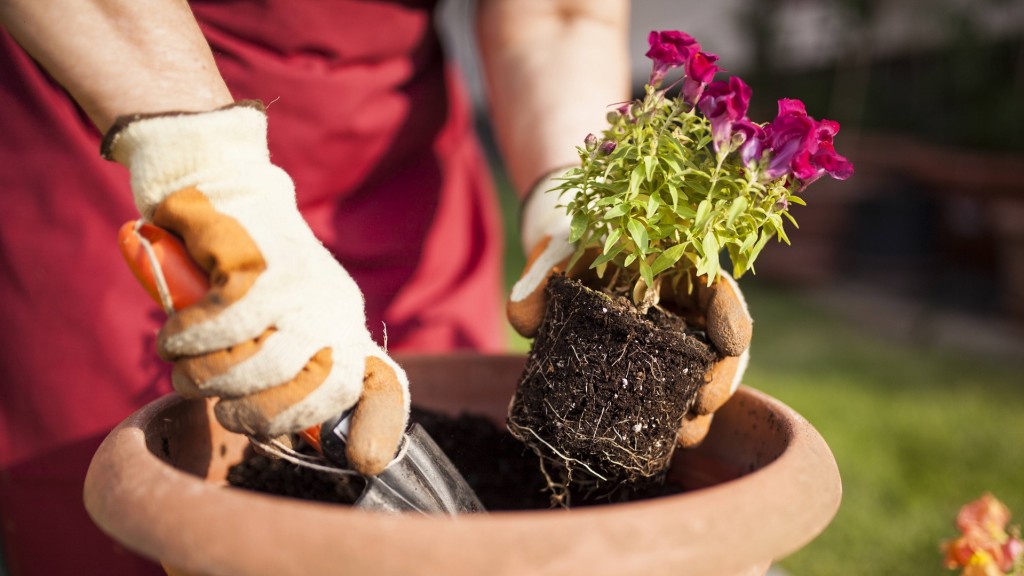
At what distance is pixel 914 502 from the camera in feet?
10.1

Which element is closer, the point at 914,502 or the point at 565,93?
the point at 565,93

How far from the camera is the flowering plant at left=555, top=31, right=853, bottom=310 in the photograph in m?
1.13

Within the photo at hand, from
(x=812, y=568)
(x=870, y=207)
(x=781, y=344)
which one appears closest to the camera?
(x=812, y=568)

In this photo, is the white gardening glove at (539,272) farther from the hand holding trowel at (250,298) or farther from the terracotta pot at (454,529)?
the terracotta pot at (454,529)

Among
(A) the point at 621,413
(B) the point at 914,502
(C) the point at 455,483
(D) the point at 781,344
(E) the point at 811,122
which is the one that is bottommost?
(D) the point at 781,344

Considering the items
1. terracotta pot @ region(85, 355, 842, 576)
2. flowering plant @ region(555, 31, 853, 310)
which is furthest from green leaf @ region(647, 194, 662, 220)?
terracotta pot @ region(85, 355, 842, 576)

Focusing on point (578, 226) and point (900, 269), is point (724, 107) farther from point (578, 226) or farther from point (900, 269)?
point (900, 269)

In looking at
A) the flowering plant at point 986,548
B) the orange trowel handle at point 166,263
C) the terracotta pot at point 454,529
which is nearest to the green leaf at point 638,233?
the terracotta pot at point 454,529

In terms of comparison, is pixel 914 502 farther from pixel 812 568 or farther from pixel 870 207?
pixel 870 207

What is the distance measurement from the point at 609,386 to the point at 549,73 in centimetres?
92

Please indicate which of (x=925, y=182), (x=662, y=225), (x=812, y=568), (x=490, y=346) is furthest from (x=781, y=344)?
(x=662, y=225)

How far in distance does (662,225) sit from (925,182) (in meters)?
5.45

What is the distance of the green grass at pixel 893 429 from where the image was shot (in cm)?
282

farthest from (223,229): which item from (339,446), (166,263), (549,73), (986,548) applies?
(986,548)
